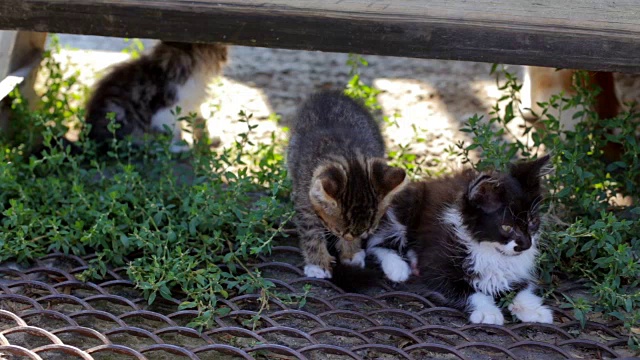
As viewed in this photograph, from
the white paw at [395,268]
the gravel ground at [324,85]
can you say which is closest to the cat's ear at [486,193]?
the white paw at [395,268]

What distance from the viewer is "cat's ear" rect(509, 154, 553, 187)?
3787mm

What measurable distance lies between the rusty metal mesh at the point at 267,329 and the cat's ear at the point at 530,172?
67 centimetres

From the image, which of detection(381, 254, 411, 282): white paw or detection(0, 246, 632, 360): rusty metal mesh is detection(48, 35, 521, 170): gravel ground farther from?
detection(0, 246, 632, 360): rusty metal mesh

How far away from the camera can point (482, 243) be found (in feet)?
12.8

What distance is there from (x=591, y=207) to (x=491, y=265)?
804 mm

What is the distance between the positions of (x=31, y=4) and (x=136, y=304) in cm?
166

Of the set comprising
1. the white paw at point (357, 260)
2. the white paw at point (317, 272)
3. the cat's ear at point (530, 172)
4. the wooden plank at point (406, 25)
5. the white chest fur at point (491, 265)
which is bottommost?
the white paw at point (317, 272)

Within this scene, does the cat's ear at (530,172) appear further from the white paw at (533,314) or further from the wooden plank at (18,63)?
the wooden plank at (18,63)

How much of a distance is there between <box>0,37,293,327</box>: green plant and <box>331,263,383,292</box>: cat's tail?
388 mm

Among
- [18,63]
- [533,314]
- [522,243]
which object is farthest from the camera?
[18,63]

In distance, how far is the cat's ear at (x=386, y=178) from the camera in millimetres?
3988

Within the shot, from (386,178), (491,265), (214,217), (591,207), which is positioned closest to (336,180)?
(386,178)

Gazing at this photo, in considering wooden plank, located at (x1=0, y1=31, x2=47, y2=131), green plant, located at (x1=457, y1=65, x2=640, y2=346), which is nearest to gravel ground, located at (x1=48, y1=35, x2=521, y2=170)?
wooden plank, located at (x1=0, y1=31, x2=47, y2=131)

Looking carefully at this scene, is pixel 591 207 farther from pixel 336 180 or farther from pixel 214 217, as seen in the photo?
pixel 214 217
